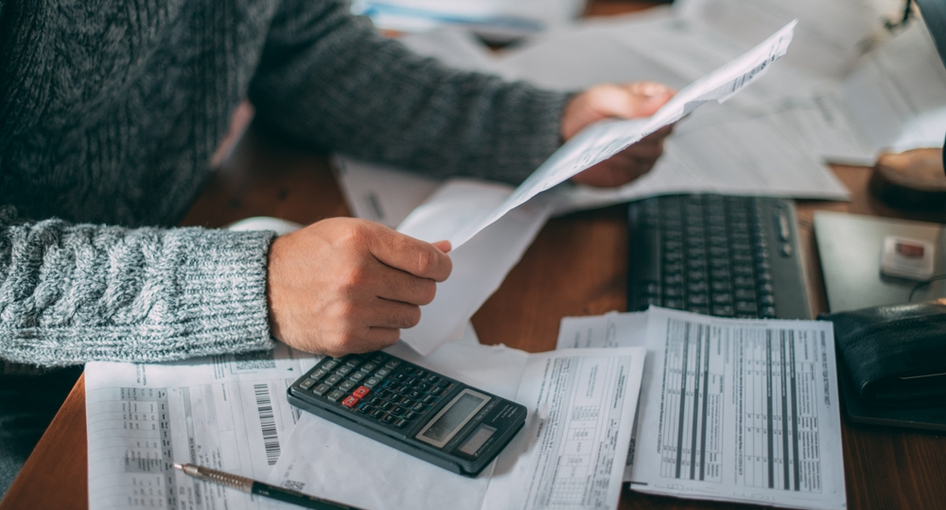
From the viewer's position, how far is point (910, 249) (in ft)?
2.07

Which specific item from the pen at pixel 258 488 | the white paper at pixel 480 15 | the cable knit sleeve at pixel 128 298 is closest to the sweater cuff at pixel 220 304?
the cable knit sleeve at pixel 128 298

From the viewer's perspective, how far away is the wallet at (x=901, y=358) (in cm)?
47

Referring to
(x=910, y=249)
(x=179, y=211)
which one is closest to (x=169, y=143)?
(x=179, y=211)

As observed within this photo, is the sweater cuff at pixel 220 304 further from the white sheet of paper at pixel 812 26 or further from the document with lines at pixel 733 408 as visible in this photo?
the white sheet of paper at pixel 812 26

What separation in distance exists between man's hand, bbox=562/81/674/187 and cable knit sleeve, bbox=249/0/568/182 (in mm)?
27

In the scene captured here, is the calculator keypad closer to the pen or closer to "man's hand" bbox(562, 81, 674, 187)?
the pen

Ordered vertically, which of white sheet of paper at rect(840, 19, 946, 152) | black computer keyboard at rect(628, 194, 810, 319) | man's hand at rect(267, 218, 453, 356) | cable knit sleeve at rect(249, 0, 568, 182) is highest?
white sheet of paper at rect(840, 19, 946, 152)

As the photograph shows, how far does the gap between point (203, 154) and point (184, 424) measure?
15.5 inches

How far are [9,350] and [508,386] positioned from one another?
1.35 ft

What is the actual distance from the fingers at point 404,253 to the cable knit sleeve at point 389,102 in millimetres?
285

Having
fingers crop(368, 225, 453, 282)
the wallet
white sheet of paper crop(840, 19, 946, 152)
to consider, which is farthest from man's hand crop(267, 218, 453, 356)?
white sheet of paper crop(840, 19, 946, 152)

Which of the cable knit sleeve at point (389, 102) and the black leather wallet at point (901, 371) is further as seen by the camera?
the cable knit sleeve at point (389, 102)

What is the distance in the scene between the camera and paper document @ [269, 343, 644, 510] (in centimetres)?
43

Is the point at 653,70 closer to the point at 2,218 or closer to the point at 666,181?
the point at 666,181
